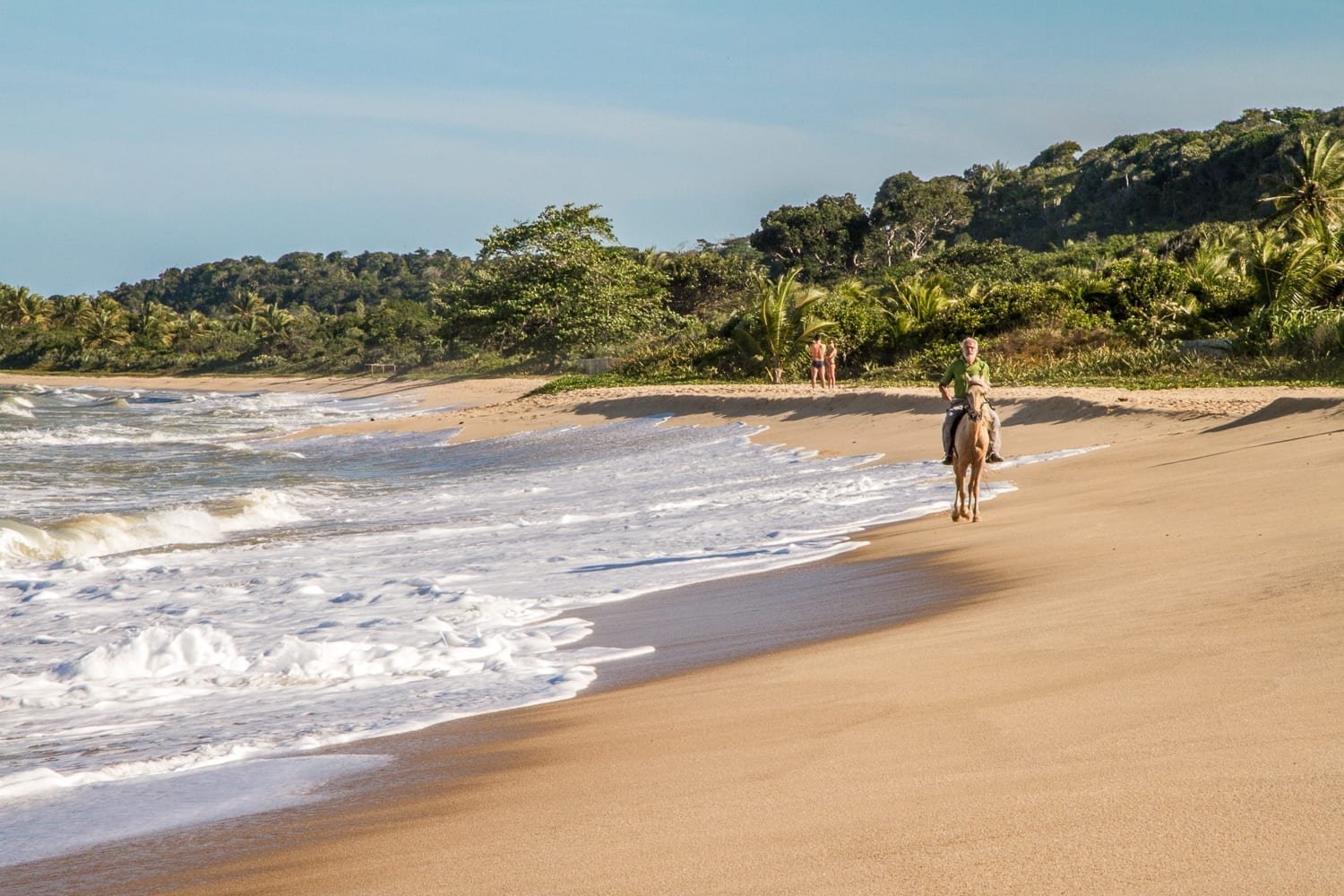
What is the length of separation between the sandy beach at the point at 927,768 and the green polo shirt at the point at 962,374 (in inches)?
151

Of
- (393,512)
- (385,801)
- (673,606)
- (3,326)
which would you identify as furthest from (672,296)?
(3,326)

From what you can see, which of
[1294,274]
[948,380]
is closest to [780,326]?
[1294,274]

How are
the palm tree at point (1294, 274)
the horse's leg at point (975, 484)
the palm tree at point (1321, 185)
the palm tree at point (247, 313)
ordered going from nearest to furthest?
the horse's leg at point (975, 484) → the palm tree at point (1294, 274) → the palm tree at point (1321, 185) → the palm tree at point (247, 313)

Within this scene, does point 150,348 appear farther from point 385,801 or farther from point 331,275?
point 385,801

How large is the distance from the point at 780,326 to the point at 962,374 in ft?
75.4

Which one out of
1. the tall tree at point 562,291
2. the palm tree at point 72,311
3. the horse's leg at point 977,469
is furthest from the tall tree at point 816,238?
the horse's leg at point 977,469

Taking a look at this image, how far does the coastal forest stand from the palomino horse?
12.4m

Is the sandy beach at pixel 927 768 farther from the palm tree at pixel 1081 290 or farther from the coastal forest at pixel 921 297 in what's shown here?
the palm tree at pixel 1081 290

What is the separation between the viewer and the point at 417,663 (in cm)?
646

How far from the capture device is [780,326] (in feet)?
111

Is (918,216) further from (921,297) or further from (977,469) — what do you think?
(977,469)

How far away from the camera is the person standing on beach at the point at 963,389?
35.4 ft

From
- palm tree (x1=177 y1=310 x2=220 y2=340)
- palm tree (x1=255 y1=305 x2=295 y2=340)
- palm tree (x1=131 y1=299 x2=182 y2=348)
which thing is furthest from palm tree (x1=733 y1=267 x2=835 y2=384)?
palm tree (x1=177 y1=310 x2=220 y2=340)

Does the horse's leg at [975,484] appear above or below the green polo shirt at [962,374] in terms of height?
below
